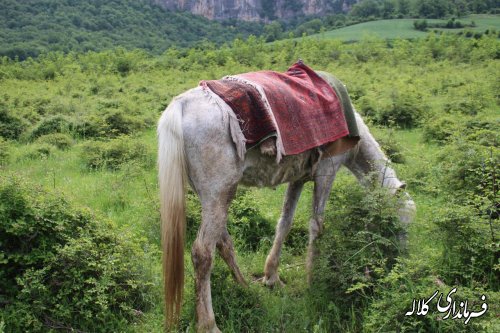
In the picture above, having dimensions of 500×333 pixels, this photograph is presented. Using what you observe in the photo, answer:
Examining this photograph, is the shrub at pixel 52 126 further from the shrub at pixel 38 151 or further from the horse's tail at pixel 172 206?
the horse's tail at pixel 172 206

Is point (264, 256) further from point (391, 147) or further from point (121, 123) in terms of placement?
point (121, 123)

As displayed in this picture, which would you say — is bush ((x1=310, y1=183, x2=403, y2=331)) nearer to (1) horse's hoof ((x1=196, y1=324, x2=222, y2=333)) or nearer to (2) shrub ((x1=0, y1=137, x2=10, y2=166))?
(1) horse's hoof ((x1=196, y1=324, x2=222, y2=333))

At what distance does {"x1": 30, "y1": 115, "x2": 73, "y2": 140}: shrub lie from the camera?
11.4 m

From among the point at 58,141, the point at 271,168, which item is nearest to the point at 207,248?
the point at 271,168

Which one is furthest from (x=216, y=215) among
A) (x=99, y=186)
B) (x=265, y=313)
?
(x=99, y=186)

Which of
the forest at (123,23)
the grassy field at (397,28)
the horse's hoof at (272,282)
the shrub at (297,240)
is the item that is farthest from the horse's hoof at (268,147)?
the grassy field at (397,28)

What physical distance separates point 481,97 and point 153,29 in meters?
89.7

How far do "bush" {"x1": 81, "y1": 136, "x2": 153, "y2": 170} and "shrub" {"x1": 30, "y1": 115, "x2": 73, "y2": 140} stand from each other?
3.16 meters

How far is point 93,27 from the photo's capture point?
3206 inches

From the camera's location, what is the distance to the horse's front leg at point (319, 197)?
14.1ft

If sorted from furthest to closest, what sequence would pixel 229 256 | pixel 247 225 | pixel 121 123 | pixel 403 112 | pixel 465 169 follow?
1. pixel 403 112
2. pixel 121 123
3. pixel 247 225
4. pixel 465 169
5. pixel 229 256

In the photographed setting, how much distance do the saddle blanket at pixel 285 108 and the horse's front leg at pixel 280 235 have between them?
811mm

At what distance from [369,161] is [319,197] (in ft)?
2.58

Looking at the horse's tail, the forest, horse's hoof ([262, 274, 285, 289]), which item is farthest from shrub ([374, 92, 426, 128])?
the forest
